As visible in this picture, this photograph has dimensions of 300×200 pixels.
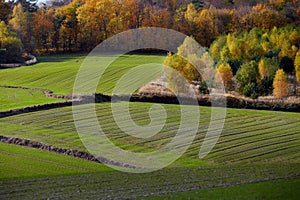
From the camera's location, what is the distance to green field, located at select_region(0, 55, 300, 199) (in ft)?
77.8

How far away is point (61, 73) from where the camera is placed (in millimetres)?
74875

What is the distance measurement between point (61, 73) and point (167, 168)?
48361 mm

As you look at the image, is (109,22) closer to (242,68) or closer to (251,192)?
(242,68)

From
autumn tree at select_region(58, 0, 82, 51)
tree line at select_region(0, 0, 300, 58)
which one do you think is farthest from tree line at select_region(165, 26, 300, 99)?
autumn tree at select_region(58, 0, 82, 51)

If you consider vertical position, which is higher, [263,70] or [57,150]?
[263,70]

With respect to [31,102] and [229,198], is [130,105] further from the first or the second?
[229,198]

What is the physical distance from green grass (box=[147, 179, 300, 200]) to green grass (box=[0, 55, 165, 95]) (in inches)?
1510

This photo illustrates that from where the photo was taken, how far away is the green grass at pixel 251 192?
21.7 metres

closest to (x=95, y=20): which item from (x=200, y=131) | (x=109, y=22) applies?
(x=109, y=22)

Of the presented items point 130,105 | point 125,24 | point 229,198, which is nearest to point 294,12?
point 125,24

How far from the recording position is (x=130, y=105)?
51.3 m

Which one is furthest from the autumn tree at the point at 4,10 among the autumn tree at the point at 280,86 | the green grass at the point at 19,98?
the autumn tree at the point at 280,86

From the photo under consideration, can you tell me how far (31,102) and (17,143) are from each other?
1787 centimetres

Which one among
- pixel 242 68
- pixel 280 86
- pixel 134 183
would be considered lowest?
pixel 134 183
